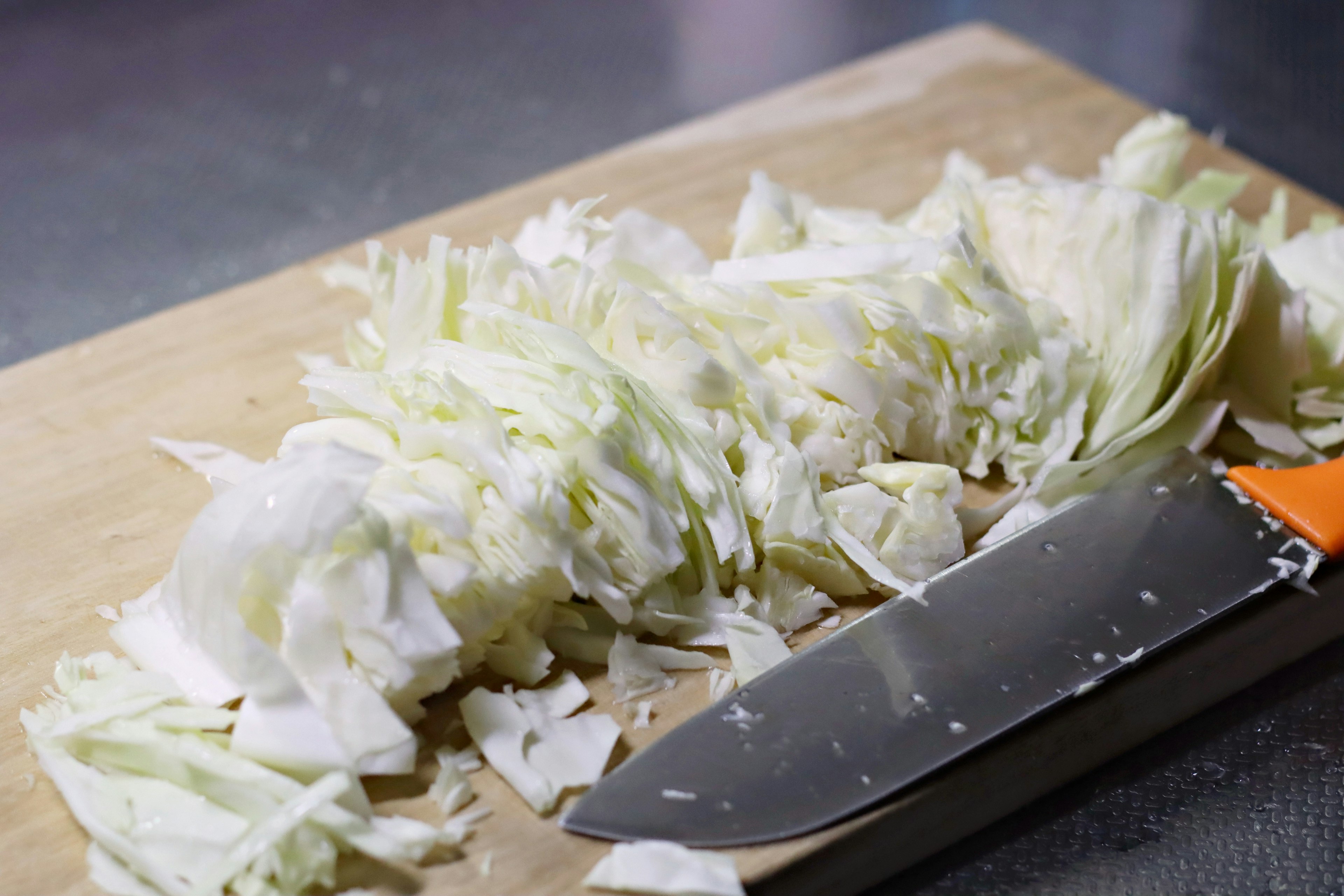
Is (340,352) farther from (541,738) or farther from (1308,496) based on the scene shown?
(1308,496)

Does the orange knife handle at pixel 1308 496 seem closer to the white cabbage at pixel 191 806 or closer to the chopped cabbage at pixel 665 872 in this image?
the chopped cabbage at pixel 665 872

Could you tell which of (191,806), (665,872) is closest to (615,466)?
(665,872)

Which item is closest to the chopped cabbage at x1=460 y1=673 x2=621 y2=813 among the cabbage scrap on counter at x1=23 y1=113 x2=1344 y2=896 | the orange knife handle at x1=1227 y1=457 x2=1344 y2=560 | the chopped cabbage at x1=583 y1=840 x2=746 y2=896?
the cabbage scrap on counter at x1=23 y1=113 x2=1344 y2=896

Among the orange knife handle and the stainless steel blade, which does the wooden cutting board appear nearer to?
the stainless steel blade

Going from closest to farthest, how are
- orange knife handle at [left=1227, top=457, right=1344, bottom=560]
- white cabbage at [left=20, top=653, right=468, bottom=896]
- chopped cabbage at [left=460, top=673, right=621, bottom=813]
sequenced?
white cabbage at [left=20, top=653, right=468, bottom=896]
chopped cabbage at [left=460, top=673, right=621, bottom=813]
orange knife handle at [left=1227, top=457, right=1344, bottom=560]

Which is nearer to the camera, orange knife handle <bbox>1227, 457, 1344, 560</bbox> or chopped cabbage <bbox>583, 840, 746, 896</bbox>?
Answer: chopped cabbage <bbox>583, 840, 746, 896</bbox>

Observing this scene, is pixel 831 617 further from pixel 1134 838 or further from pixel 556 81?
pixel 556 81

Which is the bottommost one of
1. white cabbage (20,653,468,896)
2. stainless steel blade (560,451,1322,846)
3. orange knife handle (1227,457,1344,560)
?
white cabbage (20,653,468,896)

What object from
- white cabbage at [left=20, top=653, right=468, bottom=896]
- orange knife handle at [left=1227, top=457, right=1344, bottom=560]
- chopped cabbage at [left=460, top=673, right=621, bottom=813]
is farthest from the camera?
orange knife handle at [left=1227, top=457, right=1344, bottom=560]
